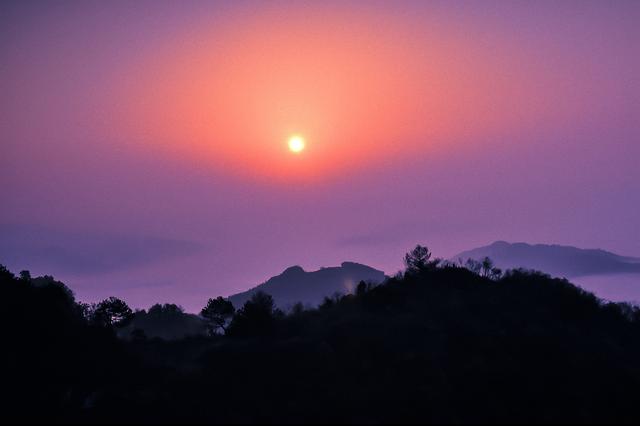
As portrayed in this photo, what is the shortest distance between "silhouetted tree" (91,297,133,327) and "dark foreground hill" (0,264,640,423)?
19.1 m

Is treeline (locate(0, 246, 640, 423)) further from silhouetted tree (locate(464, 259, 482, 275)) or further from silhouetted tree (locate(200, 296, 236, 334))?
silhouetted tree (locate(464, 259, 482, 275))

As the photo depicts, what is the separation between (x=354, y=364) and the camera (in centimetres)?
5156

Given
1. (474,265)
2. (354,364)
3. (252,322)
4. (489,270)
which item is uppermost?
(474,265)

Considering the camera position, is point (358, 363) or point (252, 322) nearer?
point (358, 363)

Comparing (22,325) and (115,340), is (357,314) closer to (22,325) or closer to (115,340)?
(115,340)

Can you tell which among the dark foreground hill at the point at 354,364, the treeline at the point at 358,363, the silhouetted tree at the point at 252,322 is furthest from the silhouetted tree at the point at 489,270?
the silhouetted tree at the point at 252,322

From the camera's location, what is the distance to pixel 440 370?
4962 centimetres

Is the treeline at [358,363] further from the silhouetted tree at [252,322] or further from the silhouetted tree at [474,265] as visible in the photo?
the silhouetted tree at [474,265]

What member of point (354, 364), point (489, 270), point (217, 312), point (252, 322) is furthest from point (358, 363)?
point (489, 270)

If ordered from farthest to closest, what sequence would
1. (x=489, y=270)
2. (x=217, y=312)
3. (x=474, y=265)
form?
1. (x=474, y=265)
2. (x=489, y=270)
3. (x=217, y=312)

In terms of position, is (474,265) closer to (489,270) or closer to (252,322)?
(489,270)

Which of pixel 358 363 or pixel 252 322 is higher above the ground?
pixel 252 322

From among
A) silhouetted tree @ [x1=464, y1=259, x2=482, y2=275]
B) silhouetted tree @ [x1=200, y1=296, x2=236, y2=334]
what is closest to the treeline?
silhouetted tree @ [x1=200, y1=296, x2=236, y2=334]

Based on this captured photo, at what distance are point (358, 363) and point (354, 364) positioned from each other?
15.9 inches
